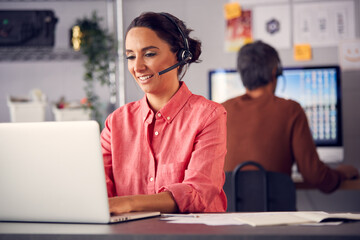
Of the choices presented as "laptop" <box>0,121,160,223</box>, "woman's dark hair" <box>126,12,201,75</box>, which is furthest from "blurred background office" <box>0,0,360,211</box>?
"laptop" <box>0,121,160,223</box>

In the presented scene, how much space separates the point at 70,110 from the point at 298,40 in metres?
1.49

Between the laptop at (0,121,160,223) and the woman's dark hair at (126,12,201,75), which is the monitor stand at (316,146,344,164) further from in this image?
the laptop at (0,121,160,223)

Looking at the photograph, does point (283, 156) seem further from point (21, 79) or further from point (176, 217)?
point (21, 79)

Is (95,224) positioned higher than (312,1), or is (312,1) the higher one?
(312,1)

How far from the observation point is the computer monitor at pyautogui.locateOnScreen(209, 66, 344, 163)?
8.62 ft

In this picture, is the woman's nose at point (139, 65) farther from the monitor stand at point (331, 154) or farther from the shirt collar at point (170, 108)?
the monitor stand at point (331, 154)

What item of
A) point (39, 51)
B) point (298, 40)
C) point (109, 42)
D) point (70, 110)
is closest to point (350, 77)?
point (298, 40)

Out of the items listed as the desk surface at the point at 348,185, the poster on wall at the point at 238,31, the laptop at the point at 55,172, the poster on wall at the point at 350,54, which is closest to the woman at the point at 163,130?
the laptop at the point at 55,172

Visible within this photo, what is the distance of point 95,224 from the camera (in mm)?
886

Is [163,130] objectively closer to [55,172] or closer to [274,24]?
[55,172]

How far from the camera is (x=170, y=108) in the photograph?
141 cm

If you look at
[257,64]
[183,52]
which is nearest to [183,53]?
[183,52]

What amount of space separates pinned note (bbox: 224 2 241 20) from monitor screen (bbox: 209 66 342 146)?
52 cm

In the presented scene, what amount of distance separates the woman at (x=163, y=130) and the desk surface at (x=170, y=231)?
1.26 feet
